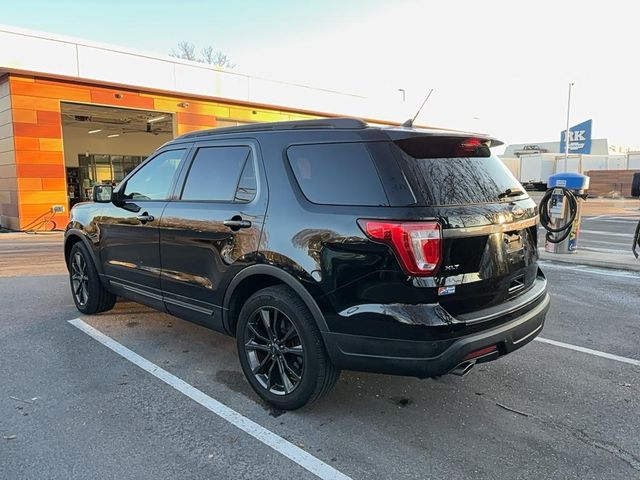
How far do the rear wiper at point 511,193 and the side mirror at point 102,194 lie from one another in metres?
3.64

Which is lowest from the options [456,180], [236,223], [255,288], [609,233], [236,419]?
[609,233]

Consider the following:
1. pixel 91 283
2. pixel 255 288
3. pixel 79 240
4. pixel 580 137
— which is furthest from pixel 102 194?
pixel 580 137

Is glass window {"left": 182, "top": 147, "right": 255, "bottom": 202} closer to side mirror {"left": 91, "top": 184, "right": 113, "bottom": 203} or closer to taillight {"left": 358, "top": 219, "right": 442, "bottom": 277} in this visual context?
side mirror {"left": 91, "top": 184, "right": 113, "bottom": 203}

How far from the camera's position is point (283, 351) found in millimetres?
3295

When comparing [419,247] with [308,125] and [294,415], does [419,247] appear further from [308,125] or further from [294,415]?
[294,415]

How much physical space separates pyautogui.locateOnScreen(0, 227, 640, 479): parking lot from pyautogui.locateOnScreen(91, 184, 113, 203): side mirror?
134 cm

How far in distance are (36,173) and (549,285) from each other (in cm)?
1431

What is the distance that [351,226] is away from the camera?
9.43ft

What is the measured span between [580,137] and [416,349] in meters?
52.3

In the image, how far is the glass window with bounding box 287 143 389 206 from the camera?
2900mm

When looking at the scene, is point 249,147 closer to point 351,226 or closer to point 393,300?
point 351,226

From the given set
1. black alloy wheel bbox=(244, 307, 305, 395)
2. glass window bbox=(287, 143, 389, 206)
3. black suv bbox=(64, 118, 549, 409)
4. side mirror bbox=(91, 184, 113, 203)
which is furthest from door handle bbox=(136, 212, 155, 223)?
glass window bbox=(287, 143, 389, 206)

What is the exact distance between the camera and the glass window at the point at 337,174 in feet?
9.52

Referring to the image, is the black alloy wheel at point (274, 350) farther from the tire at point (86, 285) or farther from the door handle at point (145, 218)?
the tire at point (86, 285)
